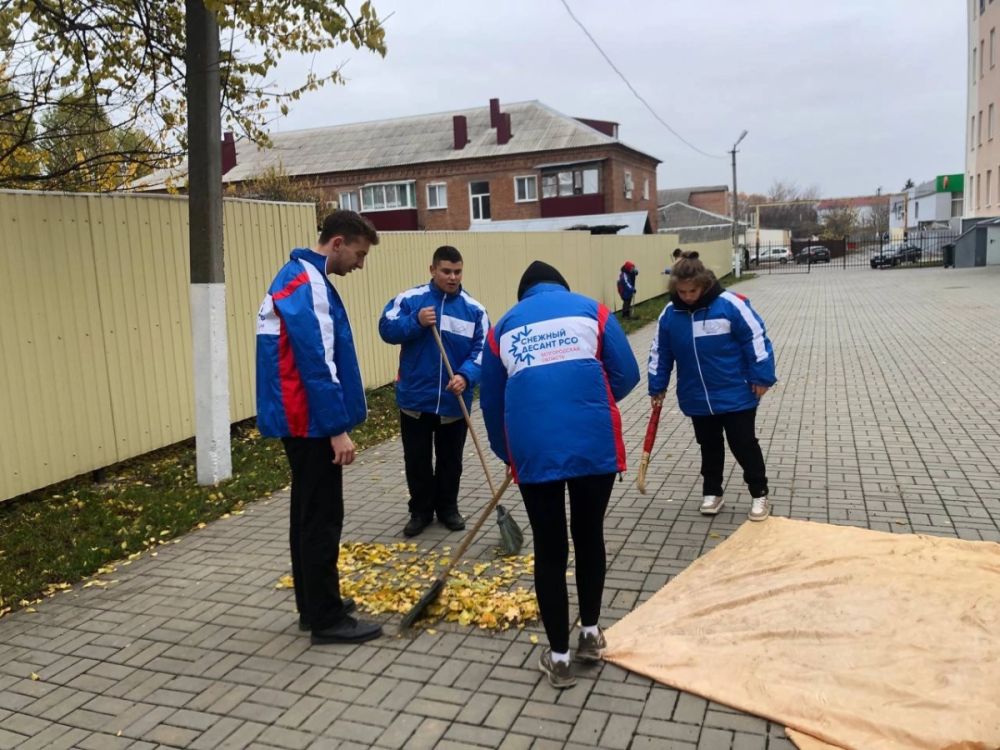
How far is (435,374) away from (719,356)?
6.01 ft

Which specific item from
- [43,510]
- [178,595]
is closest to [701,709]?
[178,595]

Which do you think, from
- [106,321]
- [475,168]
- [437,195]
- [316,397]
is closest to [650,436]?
[316,397]

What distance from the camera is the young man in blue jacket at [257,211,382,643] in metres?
3.45

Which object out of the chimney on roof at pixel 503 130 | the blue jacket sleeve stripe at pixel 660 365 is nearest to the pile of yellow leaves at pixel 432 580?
the blue jacket sleeve stripe at pixel 660 365

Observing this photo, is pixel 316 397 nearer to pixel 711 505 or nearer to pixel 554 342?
pixel 554 342

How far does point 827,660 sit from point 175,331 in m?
6.05

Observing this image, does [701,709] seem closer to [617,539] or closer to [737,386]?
[617,539]

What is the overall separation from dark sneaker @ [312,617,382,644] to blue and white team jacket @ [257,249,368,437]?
98 centimetres

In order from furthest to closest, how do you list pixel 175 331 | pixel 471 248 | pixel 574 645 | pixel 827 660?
pixel 471 248
pixel 175 331
pixel 574 645
pixel 827 660

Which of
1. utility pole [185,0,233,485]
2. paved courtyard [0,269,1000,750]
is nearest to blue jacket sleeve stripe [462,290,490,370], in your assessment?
paved courtyard [0,269,1000,750]

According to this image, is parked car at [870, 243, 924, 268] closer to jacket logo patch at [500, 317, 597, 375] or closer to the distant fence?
the distant fence

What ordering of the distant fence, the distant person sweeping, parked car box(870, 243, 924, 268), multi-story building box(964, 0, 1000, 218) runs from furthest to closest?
parked car box(870, 243, 924, 268) → multi-story building box(964, 0, 1000, 218) → the distant person sweeping → the distant fence

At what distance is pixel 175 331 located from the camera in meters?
7.27

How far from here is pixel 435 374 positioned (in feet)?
17.1
